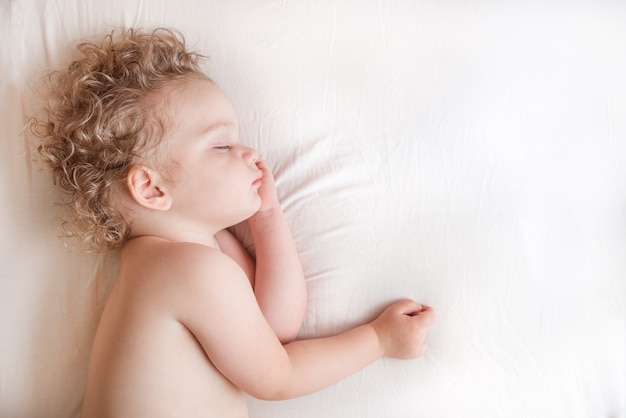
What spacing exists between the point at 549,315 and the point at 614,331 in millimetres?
114

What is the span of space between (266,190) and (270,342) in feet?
0.94

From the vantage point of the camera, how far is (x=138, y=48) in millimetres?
1058

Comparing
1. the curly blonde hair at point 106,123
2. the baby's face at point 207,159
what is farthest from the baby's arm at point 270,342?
the curly blonde hair at point 106,123

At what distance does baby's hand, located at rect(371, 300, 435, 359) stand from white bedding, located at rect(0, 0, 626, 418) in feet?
0.09

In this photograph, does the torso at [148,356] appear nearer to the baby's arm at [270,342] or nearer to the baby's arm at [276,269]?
the baby's arm at [270,342]

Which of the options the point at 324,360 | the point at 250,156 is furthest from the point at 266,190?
the point at 324,360

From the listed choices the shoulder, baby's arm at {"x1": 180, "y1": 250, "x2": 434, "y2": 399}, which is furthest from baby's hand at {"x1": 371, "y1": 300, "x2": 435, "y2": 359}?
the shoulder

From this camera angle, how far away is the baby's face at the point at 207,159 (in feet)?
3.24

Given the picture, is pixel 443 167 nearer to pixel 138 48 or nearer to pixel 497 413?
pixel 497 413

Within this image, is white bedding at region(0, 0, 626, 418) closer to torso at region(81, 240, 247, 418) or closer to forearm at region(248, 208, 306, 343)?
forearm at region(248, 208, 306, 343)

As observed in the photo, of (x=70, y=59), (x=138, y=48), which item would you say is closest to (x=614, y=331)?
(x=138, y=48)

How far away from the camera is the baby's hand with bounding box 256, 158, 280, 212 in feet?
3.61

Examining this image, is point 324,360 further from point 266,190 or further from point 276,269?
point 266,190

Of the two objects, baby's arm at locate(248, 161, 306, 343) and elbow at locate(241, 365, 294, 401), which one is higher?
baby's arm at locate(248, 161, 306, 343)
